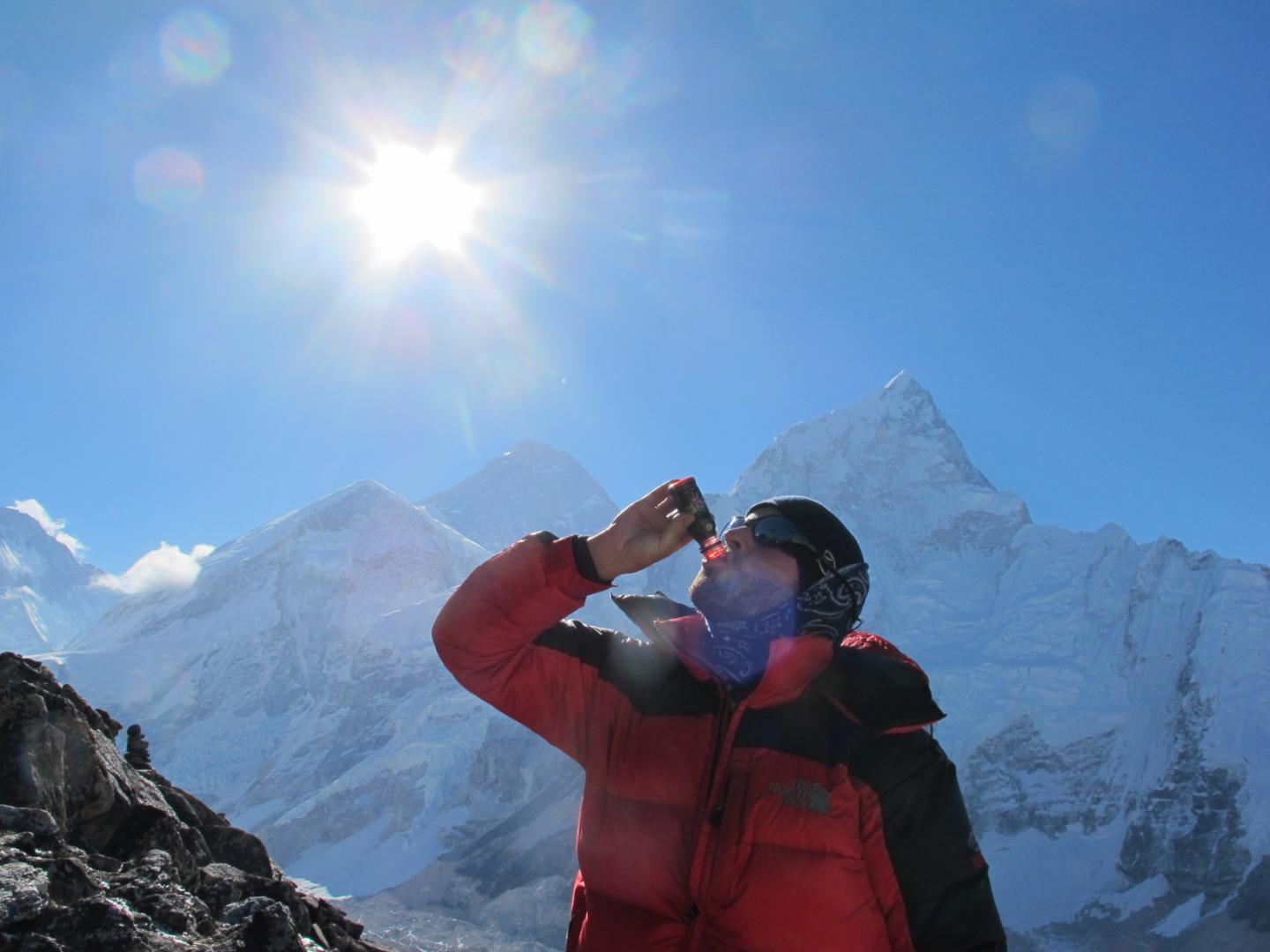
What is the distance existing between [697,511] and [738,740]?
3.23 feet

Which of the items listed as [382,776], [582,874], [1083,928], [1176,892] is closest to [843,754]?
[582,874]

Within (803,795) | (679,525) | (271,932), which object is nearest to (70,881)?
(271,932)

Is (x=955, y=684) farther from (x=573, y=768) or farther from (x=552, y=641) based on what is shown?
(x=552, y=641)

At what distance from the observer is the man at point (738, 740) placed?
3324mm

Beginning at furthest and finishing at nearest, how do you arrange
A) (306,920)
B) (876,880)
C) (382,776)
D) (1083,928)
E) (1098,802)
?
(382,776), (1098,802), (1083,928), (306,920), (876,880)

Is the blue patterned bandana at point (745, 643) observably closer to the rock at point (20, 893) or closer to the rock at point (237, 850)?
the rock at point (20, 893)

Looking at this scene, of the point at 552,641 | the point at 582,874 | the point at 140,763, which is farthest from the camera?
the point at 140,763

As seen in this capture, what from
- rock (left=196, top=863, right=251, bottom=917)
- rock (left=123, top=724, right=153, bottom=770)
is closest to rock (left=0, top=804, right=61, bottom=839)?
rock (left=196, top=863, right=251, bottom=917)

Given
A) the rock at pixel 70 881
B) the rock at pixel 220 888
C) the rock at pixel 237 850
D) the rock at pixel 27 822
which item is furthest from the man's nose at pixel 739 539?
the rock at pixel 237 850

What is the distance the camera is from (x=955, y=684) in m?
182

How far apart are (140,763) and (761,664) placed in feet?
42.7

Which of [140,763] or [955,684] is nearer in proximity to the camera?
[140,763]

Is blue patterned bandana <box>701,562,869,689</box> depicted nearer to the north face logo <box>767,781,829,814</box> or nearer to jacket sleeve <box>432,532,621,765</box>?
the north face logo <box>767,781,829,814</box>

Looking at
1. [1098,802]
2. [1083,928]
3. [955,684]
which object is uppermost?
[955,684]
